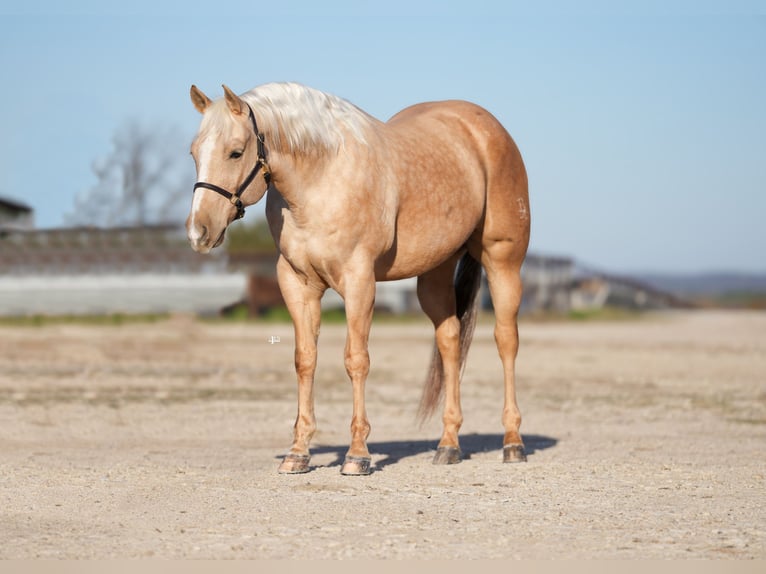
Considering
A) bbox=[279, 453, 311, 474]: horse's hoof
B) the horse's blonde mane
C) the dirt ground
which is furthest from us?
bbox=[279, 453, 311, 474]: horse's hoof

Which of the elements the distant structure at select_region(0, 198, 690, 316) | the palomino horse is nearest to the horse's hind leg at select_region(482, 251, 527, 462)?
the palomino horse

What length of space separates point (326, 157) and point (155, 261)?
762 inches

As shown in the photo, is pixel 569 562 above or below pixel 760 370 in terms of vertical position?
above

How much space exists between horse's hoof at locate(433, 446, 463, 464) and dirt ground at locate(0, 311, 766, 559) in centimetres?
17

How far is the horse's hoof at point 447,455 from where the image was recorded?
7.20m

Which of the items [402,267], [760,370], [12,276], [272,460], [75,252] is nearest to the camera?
[402,267]

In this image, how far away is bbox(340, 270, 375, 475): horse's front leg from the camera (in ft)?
21.1

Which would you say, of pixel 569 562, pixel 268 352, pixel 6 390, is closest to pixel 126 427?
pixel 6 390

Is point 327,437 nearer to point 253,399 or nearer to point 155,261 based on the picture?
point 253,399

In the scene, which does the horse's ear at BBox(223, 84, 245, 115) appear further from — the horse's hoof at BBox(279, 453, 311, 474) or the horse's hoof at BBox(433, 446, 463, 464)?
the horse's hoof at BBox(433, 446, 463, 464)

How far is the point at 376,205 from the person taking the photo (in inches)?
258

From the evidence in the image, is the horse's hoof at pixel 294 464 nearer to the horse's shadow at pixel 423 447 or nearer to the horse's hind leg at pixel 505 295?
the horse's shadow at pixel 423 447

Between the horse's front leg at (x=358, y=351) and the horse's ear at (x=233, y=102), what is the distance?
119 cm

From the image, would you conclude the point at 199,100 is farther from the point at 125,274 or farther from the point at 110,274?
the point at 125,274
